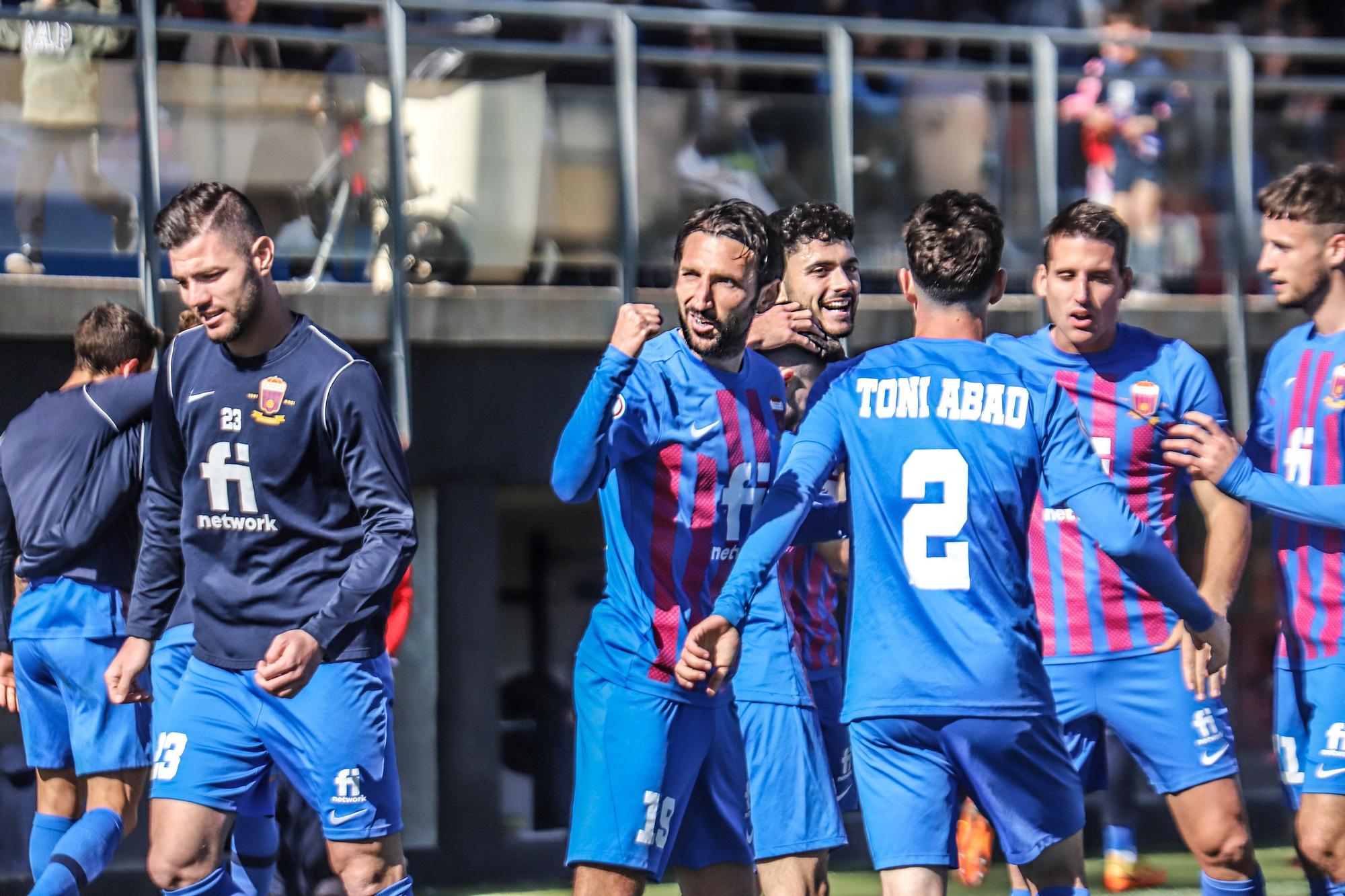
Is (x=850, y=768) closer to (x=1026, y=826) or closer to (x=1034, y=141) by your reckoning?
(x=1026, y=826)

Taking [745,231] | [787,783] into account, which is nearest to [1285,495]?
[787,783]

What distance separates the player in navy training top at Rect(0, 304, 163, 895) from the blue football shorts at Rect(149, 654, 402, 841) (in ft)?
5.40

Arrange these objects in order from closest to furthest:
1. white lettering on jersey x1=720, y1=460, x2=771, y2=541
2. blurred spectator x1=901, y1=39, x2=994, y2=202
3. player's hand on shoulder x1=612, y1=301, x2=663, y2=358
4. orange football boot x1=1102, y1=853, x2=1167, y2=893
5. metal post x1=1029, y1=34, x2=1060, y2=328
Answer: player's hand on shoulder x1=612, y1=301, x2=663, y2=358, white lettering on jersey x1=720, y1=460, x2=771, y2=541, orange football boot x1=1102, y1=853, x2=1167, y2=893, blurred spectator x1=901, y1=39, x2=994, y2=202, metal post x1=1029, y1=34, x2=1060, y2=328

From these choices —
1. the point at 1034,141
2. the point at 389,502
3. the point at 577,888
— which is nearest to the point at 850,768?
the point at 577,888

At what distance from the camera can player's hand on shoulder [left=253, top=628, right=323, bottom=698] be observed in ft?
14.8

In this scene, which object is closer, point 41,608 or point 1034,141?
point 41,608

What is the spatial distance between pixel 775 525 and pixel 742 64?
544cm

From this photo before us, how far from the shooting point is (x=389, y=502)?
15.7ft

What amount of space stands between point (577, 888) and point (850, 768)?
1.56 meters

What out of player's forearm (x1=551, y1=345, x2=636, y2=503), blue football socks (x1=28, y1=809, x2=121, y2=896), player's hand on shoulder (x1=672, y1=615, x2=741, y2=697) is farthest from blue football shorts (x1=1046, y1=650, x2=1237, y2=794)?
blue football socks (x1=28, y1=809, x2=121, y2=896)

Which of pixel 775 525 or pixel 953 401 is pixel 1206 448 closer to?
pixel 953 401

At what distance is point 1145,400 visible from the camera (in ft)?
18.8

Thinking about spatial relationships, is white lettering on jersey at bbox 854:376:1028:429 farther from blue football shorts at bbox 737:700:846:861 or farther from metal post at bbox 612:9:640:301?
metal post at bbox 612:9:640:301

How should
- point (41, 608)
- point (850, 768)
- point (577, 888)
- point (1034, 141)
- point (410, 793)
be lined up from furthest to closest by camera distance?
point (1034, 141)
point (410, 793)
point (41, 608)
point (850, 768)
point (577, 888)
